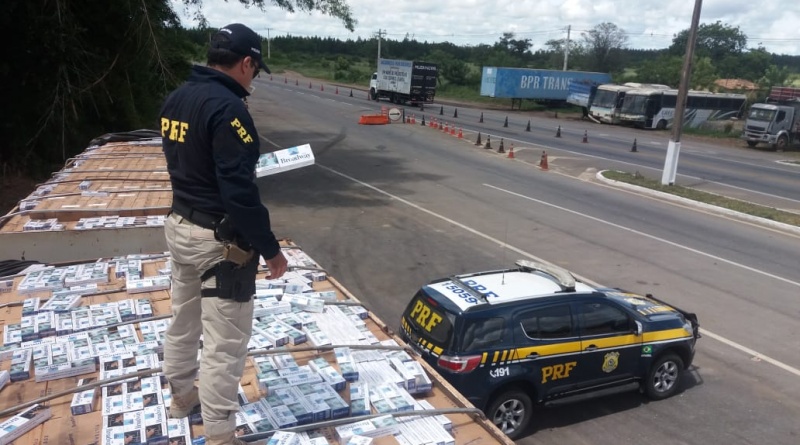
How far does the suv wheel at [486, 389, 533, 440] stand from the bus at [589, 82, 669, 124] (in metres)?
44.1

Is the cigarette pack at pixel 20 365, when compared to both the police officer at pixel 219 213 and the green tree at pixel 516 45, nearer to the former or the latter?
the police officer at pixel 219 213

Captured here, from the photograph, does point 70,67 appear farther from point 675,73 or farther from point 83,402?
point 675,73

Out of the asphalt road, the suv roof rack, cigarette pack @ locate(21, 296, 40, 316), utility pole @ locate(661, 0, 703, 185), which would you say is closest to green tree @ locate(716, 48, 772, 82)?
the asphalt road

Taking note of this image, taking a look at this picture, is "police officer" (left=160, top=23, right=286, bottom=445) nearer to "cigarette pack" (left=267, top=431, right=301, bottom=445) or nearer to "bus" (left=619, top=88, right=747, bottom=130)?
"cigarette pack" (left=267, top=431, right=301, bottom=445)

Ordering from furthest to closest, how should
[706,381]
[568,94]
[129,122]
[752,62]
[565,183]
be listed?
[752,62] < [568,94] < [565,183] < [129,122] < [706,381]

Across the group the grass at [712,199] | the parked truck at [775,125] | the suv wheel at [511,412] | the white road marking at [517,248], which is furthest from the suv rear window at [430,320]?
the parked truck at [775,125]

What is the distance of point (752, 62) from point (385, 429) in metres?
104

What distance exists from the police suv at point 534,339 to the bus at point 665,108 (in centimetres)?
4082

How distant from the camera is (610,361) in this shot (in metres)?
7.22

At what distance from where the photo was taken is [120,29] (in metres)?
15.3

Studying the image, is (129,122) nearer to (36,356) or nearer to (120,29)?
(120,29)

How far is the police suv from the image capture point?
6477 mm

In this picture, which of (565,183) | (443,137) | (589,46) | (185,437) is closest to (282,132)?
(443,137)

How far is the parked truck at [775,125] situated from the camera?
36156mm
